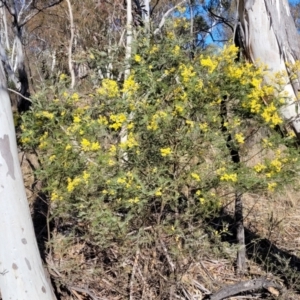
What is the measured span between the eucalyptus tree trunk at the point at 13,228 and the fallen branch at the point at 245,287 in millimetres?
1307

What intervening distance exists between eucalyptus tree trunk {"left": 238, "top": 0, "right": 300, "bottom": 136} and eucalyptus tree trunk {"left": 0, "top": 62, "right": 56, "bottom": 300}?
1388mm

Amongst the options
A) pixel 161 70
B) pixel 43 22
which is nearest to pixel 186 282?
Result: pixel 161 70

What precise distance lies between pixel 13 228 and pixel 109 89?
0.97 meters

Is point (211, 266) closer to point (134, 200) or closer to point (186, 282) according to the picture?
point (186, 282)

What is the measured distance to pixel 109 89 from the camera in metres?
2.86

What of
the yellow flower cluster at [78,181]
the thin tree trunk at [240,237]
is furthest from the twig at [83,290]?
the thin tree trunk at [240,237]

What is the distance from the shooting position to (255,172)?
9.37 ft

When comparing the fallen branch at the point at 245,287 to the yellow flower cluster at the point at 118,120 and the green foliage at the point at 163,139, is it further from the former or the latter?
the yellow flower cluster at the point at 118,120

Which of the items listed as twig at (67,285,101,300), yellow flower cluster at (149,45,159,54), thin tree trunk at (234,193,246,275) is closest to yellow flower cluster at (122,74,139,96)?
yellow flower cluster at (149,45,159,54)

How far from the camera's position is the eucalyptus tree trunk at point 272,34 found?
2539 millimetres

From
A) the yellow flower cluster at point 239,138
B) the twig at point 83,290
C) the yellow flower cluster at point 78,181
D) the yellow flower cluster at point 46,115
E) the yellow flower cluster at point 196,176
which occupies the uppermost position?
the yellow flower cluster at point 46,115

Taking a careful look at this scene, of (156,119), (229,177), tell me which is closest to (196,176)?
(229,177)

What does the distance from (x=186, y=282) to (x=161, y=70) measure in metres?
1.52

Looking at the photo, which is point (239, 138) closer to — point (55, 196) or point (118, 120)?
point (118, 120)
